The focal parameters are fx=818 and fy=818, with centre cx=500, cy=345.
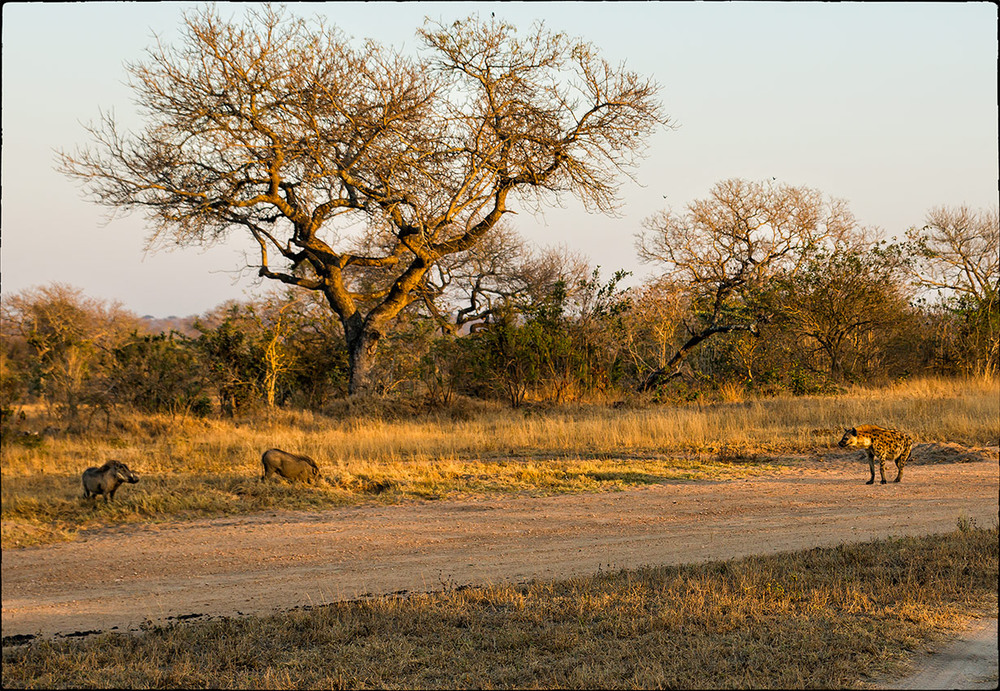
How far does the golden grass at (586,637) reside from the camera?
4.93m

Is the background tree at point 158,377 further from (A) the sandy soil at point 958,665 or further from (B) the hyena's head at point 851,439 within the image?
(A) the sandy soil at point 958,665

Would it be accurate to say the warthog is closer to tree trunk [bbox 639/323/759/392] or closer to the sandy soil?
the sandy soil

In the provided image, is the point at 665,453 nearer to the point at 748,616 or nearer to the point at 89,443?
the point at 748,616

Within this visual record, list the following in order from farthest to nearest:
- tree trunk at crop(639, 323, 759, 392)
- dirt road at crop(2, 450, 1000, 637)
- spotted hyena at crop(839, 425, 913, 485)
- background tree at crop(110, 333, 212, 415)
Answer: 1. tree trunk at crop(639, 323, 759, 392)
2. background tree at crop(110, 333, 212, 415)
3. spotted hyena at crop(839, 425, 913, 485)
4. dirt road at crop(2, 450, 1000, 637)

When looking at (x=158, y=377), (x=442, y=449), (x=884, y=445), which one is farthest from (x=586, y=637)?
(x=158, y=377)

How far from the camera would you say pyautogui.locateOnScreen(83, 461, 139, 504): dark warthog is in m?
9.31

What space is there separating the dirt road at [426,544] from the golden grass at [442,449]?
2.34ft

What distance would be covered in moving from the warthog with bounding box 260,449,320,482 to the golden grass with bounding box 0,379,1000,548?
258mm

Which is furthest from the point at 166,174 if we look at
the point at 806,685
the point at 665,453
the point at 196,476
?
the point at 806,685

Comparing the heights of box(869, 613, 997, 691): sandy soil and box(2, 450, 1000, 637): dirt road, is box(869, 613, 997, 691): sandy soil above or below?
below

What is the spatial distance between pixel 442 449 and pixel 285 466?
4490mm

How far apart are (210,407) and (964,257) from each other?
107 ft

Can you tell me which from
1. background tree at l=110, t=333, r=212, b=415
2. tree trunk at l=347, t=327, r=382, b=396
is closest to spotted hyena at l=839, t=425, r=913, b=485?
background tree at l=110, t=333, r=212, b=415

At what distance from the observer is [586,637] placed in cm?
551
